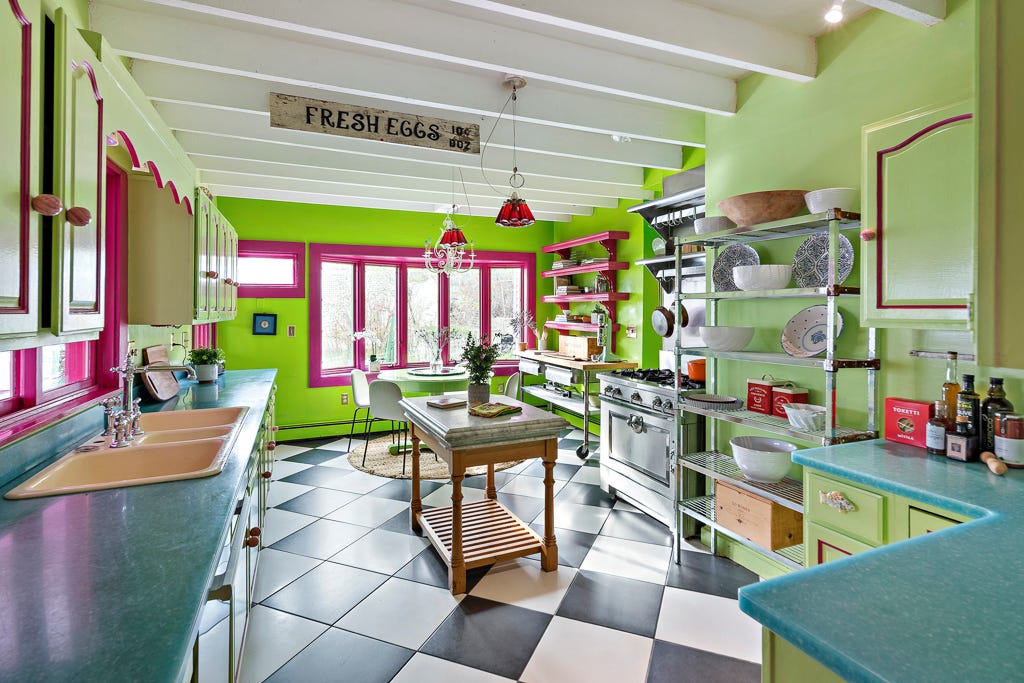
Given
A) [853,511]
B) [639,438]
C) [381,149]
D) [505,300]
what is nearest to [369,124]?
[381,149]

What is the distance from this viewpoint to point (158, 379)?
9.67 ft

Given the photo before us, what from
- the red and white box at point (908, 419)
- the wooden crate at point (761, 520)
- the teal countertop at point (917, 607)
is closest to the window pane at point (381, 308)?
the wooden crate at point (761, 520)

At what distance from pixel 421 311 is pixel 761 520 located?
4455mm

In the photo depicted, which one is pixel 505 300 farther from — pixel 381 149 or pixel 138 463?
pixel 138 463

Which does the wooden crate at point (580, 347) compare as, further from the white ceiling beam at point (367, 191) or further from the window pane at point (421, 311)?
the window pane at point (421, 311)

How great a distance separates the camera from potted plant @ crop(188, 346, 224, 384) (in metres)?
3.63

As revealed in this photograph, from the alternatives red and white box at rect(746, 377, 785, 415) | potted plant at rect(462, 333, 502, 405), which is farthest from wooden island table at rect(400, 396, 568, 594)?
red and white box at rect(746, 377, 785, 415)

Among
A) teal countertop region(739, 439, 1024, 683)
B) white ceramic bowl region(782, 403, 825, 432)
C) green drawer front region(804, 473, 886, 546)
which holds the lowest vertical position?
green drawer front region(804, 473, 886, 546)

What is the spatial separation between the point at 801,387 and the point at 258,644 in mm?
2804

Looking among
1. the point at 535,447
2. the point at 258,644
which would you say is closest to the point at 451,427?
the point at 535,447

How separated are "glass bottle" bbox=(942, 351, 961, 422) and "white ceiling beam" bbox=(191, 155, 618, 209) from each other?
3.36 m

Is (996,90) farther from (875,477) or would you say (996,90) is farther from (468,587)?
(468,587)

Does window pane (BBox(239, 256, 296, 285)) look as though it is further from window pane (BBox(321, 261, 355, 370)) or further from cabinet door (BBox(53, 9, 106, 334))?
cabinet door (BBox(53, 9, 106, 334))

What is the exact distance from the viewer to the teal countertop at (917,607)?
748 millimetres
